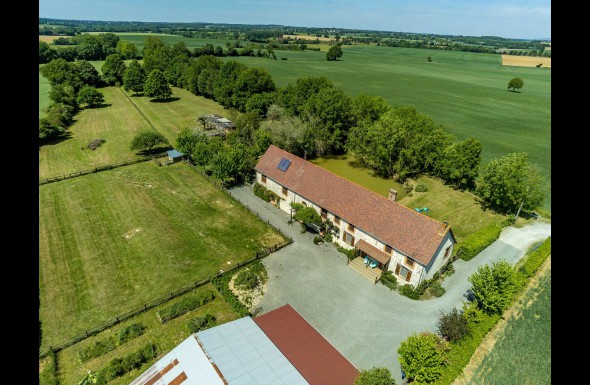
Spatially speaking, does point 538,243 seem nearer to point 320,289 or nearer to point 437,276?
point 437,276

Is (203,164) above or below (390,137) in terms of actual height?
below

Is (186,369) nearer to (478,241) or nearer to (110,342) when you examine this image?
(110,342)

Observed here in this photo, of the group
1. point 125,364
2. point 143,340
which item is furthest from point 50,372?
point 143,340

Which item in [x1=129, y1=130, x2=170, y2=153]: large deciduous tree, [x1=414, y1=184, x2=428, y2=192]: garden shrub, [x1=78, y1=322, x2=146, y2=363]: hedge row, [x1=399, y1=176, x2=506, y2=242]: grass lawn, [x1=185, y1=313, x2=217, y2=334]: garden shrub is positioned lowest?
[x1=78, y1=322, x2=146, y2=363]: hedge row

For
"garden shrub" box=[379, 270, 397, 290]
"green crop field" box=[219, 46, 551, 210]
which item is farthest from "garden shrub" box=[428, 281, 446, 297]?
"green crop field" box=[219, 46, 551, 210]

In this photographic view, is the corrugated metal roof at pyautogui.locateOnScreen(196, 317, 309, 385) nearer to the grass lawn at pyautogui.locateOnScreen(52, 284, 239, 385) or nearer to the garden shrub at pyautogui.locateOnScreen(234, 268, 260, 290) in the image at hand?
the grass lawn at pyautogui.locateOnScreen(52, 284, 239, 385)

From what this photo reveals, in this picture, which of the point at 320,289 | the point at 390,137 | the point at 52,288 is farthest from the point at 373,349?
the point at 390,137

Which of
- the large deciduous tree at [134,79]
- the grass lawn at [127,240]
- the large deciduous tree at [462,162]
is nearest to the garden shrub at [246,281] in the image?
the grass lawn at [127,240]
